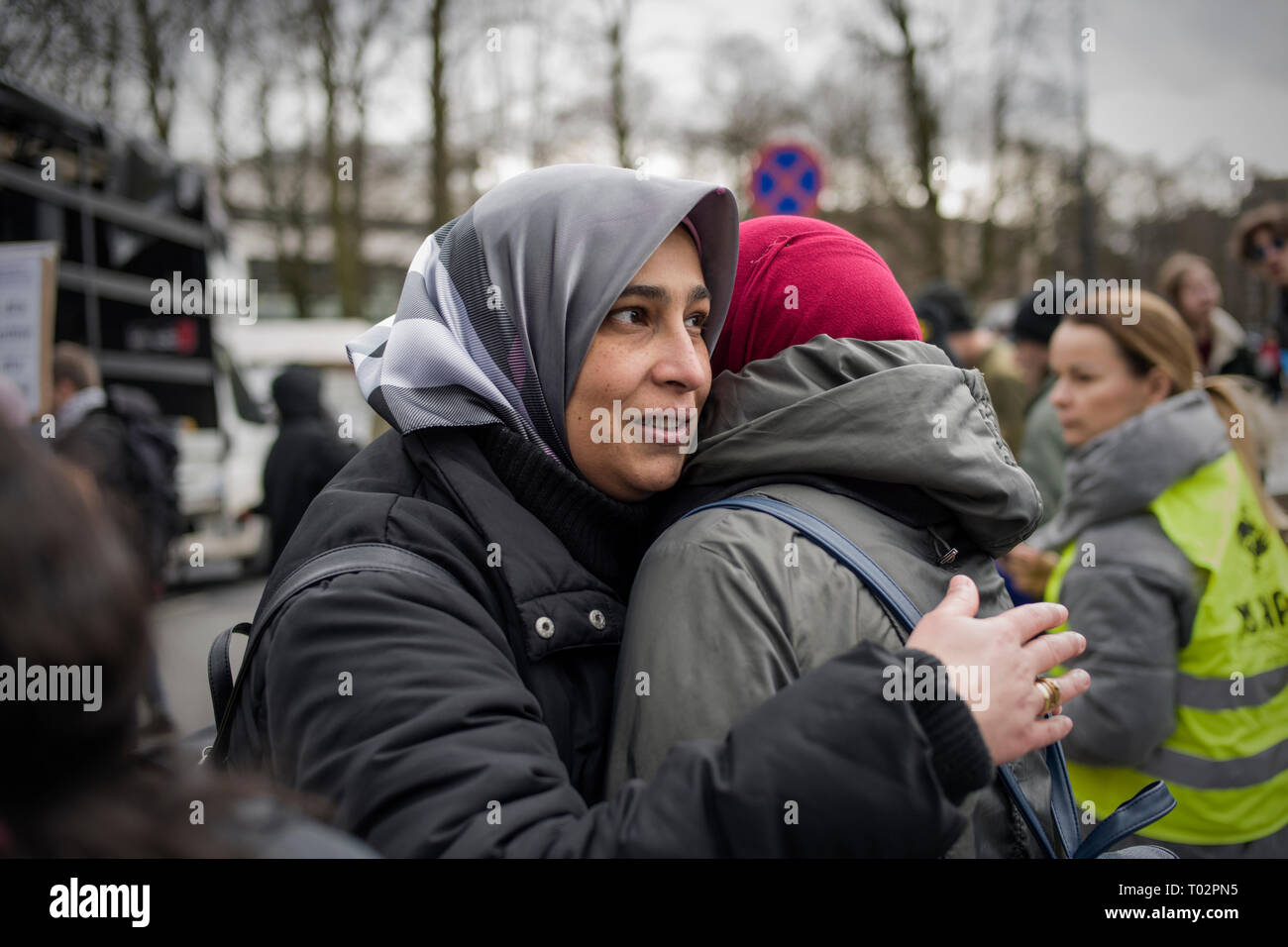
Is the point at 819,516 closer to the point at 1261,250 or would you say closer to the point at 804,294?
the point at 804,294

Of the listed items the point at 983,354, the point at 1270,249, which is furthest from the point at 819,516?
the point at 983,354

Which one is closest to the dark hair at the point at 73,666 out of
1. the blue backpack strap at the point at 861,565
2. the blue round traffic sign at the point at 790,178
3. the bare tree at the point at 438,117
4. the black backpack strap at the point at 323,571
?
the black backpack strap at the point at 323,571

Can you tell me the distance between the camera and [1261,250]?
14.5 feet

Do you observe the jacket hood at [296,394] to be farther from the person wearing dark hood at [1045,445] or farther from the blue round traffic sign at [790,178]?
the person wearing dark hood at [1045,445]

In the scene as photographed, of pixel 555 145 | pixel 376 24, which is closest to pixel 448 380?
pixel 555 145

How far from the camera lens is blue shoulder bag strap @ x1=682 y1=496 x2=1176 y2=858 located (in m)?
1.29

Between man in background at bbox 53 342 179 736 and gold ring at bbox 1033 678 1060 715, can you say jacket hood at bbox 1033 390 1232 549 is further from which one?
man in background at bbox 53 342 179 736

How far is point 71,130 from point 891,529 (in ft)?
27.7

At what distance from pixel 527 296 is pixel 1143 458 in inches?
67.7

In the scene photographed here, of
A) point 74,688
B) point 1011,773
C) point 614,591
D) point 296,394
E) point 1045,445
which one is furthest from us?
point 296,394

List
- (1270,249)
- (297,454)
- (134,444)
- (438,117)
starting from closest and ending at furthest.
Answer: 1. (1270,249)
2. (297,454)
3. (134,444)
4. (438,117)

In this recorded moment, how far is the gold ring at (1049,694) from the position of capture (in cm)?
133

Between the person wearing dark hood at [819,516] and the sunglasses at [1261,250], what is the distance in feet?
12.1
